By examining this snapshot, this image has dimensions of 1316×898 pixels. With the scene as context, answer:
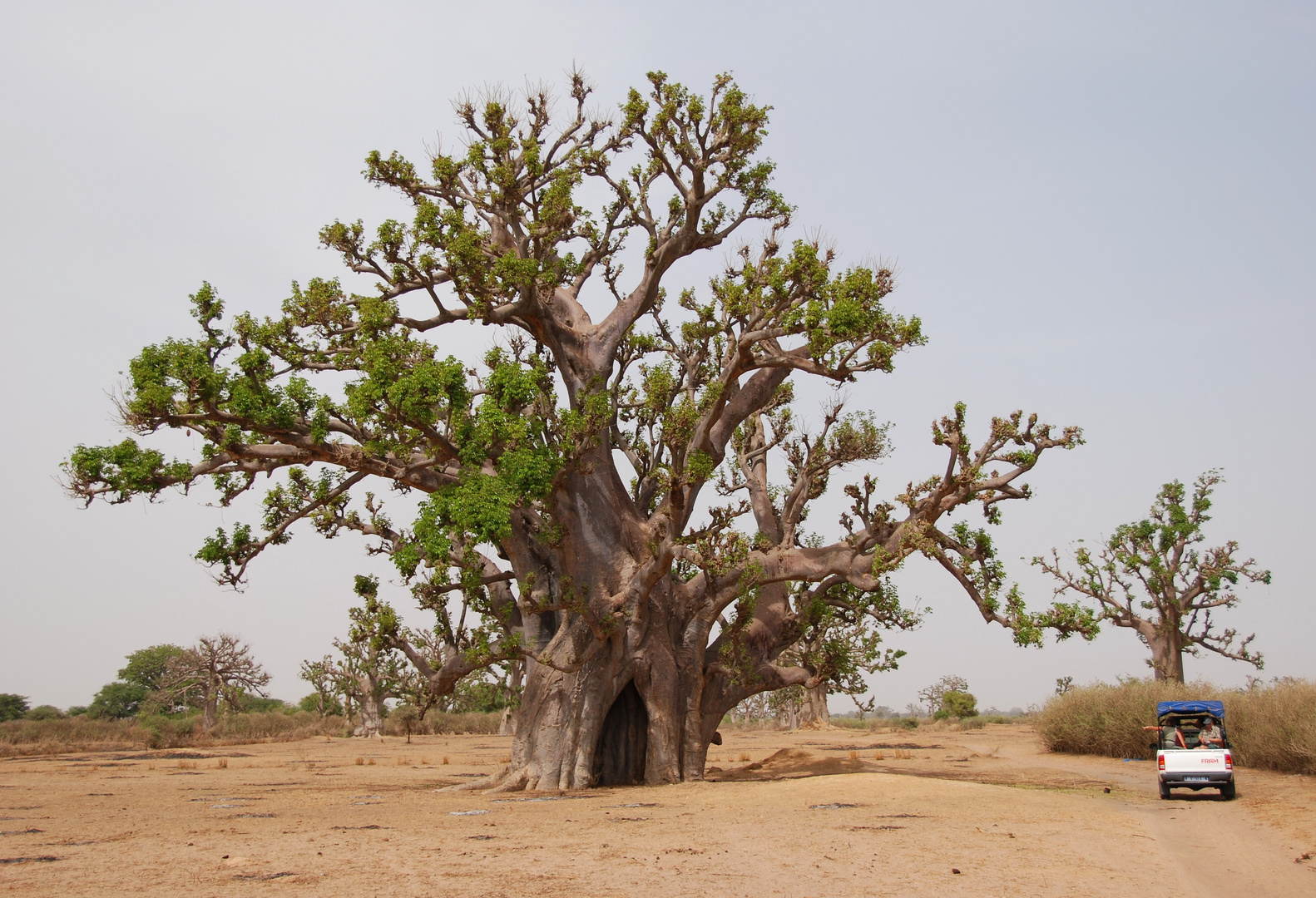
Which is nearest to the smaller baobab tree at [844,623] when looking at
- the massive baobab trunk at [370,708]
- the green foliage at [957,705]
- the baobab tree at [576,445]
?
the baobab tree at [576,445]

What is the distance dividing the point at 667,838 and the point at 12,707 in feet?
188

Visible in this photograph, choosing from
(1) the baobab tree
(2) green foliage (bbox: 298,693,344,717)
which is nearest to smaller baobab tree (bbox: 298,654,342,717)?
(2) green foliage (bbox: 298,693,344,717)

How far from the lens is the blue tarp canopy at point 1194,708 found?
1541 centimetres

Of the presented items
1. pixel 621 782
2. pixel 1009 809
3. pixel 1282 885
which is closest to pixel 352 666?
pixel 621 782

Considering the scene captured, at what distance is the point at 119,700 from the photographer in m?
57.4

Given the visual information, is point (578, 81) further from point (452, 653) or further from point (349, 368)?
point (452, 653)

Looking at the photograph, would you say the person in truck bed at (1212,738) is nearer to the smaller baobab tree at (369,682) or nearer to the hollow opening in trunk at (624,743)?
the hollow opening in trunk at (624,743)

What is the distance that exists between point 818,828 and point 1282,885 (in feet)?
13.9

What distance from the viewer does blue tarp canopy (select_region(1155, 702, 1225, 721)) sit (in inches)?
607

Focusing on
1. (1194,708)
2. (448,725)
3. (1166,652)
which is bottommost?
(448,725)

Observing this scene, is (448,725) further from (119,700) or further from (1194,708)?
(1194,708)

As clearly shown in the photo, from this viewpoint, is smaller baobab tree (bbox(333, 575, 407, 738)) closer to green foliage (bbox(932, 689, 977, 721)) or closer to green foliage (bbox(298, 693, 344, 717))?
green foliage (bbox(298, 693, 344, 717))

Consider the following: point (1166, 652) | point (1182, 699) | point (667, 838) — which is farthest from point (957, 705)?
point (667, 838)

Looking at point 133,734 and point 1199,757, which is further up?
point 133,734
